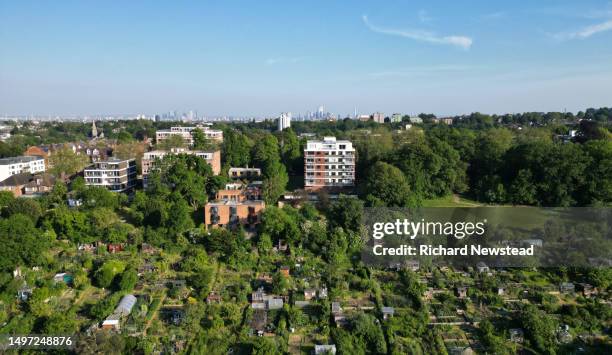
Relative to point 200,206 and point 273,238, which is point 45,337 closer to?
point 273,238

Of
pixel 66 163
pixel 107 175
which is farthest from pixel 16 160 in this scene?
pixel 107 175

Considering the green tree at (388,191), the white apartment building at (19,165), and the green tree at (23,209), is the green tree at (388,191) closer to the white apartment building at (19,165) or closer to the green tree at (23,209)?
the green tree at (23,209)

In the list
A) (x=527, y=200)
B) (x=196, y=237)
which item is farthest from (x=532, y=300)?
(x=196, y=237)

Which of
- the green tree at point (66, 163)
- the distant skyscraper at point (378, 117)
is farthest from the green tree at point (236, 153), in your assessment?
the distant skyscraper at point (378, 117)

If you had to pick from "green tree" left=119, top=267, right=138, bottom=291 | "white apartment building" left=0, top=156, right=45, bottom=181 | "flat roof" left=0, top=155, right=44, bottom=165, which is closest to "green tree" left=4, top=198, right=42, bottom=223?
"green tree" left=119, top=267, right=138, bottom=291

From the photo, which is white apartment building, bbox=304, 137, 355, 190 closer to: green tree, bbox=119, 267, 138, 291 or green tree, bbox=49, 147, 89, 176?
green tree, bbox=119, 267, 138, 291
